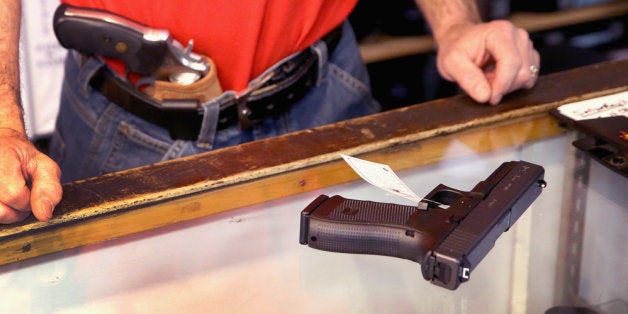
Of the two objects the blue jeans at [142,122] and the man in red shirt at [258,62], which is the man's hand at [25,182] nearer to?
the man in red shirt at [258,62]

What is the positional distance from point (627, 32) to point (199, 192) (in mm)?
2261

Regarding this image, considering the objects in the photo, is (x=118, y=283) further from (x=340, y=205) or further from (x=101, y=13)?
(x=101, y=13)

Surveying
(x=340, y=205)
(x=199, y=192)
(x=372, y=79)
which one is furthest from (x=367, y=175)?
(x=372, y=79)

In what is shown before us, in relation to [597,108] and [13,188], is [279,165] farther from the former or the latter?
[597,108]

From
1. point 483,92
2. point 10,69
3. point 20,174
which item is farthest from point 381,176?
point 10,69

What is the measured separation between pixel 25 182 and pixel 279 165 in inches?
11.7

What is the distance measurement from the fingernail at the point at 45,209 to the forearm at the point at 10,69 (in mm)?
151

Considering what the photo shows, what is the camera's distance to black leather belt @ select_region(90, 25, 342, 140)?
129 centimetres

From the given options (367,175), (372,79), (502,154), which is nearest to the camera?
(367,175)

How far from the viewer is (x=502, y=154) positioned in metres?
1.13

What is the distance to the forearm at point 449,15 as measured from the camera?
1.44 m

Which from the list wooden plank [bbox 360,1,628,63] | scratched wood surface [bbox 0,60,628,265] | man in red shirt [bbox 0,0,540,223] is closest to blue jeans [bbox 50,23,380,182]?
man in red shirt [bbox 0,0,540,223]

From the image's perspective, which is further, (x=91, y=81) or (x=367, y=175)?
(x=91, y=81)

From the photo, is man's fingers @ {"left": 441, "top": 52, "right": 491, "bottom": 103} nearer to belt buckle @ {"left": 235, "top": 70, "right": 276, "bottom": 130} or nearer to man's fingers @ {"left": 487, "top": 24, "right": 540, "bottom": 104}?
man's fingers @ {"left": 487, "top": 24, "right": 540, "bottom": 104}
